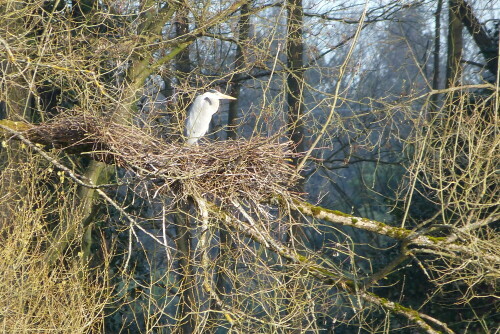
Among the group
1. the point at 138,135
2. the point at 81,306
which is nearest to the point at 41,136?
the point at 138,135

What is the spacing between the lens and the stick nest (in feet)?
14.6

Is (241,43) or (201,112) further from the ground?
(241,43)

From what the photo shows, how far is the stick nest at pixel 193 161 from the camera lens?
14.6ft

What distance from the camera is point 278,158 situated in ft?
15.4

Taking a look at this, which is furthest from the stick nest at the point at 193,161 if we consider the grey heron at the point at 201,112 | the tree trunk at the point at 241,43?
the tree trunk at the point at 241,43

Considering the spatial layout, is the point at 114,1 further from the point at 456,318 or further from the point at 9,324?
the point at 456,318

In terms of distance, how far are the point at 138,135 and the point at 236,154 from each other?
0.75 meters

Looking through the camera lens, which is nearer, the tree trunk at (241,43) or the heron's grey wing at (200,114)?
the heron's grey wing at (200,114)

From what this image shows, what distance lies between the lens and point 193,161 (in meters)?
4.52

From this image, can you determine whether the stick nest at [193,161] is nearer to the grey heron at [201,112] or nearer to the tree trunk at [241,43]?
the grey heron at [201,112]

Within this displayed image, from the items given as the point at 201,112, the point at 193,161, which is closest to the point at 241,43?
the point at 201,112

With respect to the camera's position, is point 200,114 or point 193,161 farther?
point 200,114

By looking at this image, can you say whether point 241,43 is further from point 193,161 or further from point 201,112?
point 193,161

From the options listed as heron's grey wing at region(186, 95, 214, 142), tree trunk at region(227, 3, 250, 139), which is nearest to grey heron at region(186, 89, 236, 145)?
heron's grey wing at region(186, 95, 214, 142)
